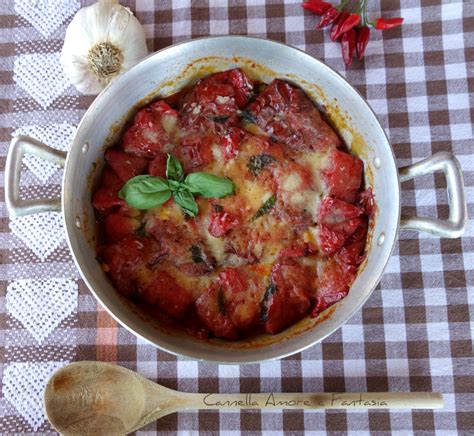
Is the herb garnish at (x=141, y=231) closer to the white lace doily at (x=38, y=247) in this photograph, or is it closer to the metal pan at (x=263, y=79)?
the metal pan at (x=263, y=79)

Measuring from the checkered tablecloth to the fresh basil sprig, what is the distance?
55 centimetres

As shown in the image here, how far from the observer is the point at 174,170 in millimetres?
2234

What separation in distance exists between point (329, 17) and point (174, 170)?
943 millimetres

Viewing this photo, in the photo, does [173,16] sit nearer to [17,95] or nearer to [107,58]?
[107,58]

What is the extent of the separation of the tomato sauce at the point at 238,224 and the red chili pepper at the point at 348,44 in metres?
0.36

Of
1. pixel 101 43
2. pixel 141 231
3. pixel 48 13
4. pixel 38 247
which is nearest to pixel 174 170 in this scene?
pixel 141 231

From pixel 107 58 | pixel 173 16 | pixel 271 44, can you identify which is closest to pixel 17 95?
pixel 107 58

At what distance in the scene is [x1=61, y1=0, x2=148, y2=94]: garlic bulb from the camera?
8.05 ft

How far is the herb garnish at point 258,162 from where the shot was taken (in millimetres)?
2297

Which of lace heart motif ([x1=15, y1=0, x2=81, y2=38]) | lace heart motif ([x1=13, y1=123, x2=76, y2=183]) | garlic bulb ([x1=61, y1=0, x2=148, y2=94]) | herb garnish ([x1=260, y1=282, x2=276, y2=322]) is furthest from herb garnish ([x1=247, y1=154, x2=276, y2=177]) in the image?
lace heart motif ([x1=15, y1=0, x2=81, y2=38])

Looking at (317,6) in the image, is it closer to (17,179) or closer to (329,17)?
(329,17)

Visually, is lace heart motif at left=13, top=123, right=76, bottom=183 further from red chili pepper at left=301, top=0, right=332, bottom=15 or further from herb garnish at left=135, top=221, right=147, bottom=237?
red chili pepper at left=301, top=0, right=332, bottom=15

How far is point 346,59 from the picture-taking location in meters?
2.55

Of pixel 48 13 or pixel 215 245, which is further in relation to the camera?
pixel 48 13
